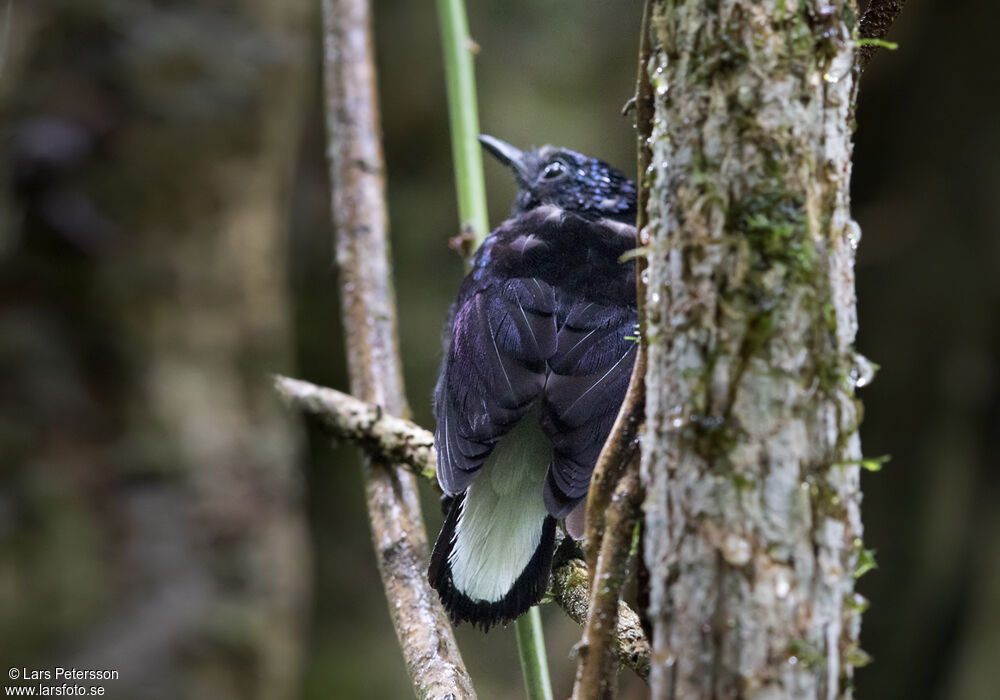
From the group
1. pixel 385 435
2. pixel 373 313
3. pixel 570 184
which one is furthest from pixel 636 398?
pixel 570 184

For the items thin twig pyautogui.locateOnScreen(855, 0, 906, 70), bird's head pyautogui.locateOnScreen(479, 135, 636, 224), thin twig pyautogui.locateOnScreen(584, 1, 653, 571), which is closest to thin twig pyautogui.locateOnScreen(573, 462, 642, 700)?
thin twig pyautogui.locateOnScreen(584, 1, 653, 571)

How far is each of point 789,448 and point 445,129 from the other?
470cm

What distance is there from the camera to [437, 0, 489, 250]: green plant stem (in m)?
2.58

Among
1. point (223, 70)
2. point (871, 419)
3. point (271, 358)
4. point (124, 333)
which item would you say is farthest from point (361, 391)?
point (871, 419)

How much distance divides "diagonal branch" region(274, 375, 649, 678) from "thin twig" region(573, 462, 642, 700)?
76cm

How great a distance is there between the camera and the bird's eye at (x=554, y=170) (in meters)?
3.14

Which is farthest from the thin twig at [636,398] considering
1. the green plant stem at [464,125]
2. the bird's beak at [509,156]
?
the bird's beak at [509,156]

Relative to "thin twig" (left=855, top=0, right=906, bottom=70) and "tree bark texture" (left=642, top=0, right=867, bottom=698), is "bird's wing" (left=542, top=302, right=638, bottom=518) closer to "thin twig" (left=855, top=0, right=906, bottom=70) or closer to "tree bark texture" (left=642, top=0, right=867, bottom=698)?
"thin twig" (left=855, top=0, right=906, bottom=70)

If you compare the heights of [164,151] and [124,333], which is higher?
[164,151]

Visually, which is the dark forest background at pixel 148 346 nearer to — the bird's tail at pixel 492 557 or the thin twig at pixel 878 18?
the bird's tail at pixel 492 557

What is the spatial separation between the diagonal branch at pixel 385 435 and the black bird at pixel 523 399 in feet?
0.24

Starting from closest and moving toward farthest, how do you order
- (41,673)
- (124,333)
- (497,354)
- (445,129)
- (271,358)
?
(41,673) < (124,333) < (497,354) < (271,358) < (445,129)

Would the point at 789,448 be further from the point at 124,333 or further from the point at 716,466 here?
the point at 124,333

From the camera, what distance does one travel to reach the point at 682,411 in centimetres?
99
